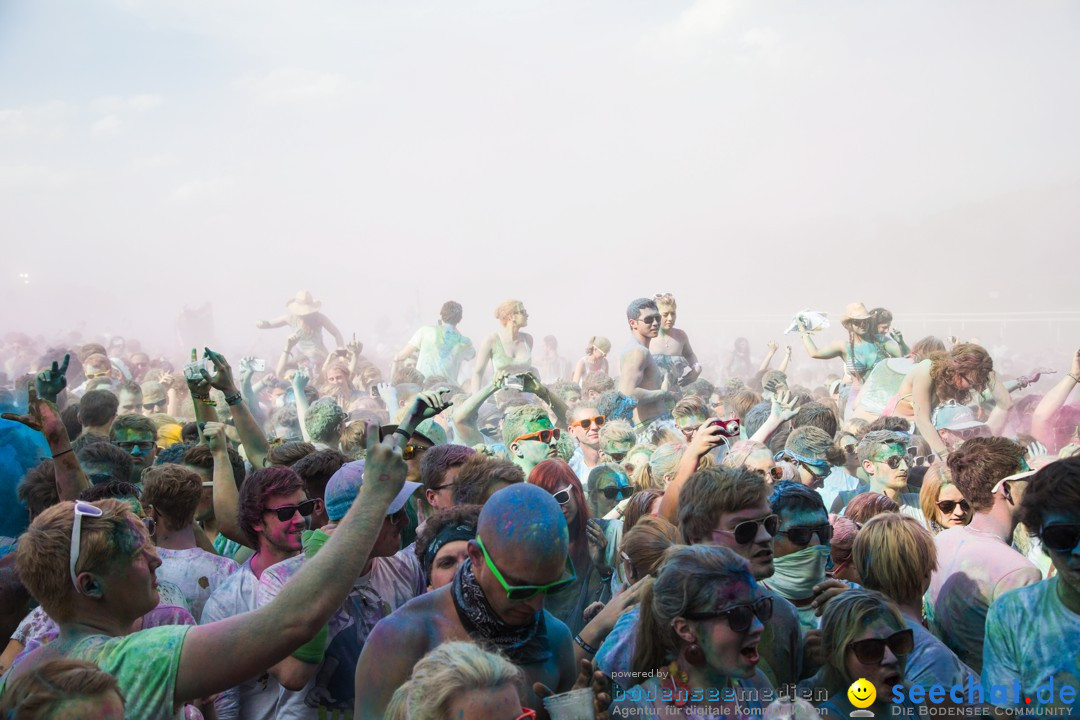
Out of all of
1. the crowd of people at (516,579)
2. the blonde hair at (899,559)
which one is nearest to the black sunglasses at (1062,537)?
the crowd of people at (516,579)

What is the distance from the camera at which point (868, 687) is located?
2500 millimetres

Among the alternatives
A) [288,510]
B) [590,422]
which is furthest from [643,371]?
[288,510]

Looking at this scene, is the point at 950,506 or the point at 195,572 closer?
the point at 195,572

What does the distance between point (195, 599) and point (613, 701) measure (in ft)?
5.94

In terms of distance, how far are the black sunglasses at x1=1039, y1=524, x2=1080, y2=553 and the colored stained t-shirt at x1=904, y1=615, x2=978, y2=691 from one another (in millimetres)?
447

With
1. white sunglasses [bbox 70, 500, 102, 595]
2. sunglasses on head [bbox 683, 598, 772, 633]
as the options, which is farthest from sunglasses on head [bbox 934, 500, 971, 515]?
white sunglasses [bbox 70, 500, 102, 595]

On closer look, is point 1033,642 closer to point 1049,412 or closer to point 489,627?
point 489,627

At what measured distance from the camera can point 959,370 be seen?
20.2 feet

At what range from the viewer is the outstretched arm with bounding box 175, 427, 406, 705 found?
196 centimetres

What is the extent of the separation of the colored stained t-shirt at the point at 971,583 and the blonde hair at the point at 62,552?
275 cm

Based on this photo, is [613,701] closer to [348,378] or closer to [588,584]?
[588,584]

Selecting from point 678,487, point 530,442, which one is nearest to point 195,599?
point 678,487

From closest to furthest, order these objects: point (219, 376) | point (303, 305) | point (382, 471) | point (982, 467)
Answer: point (382, 471) → point (982, 467) → point (219, 376) → point (303, 305)

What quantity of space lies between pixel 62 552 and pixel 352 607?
3.20 ft
